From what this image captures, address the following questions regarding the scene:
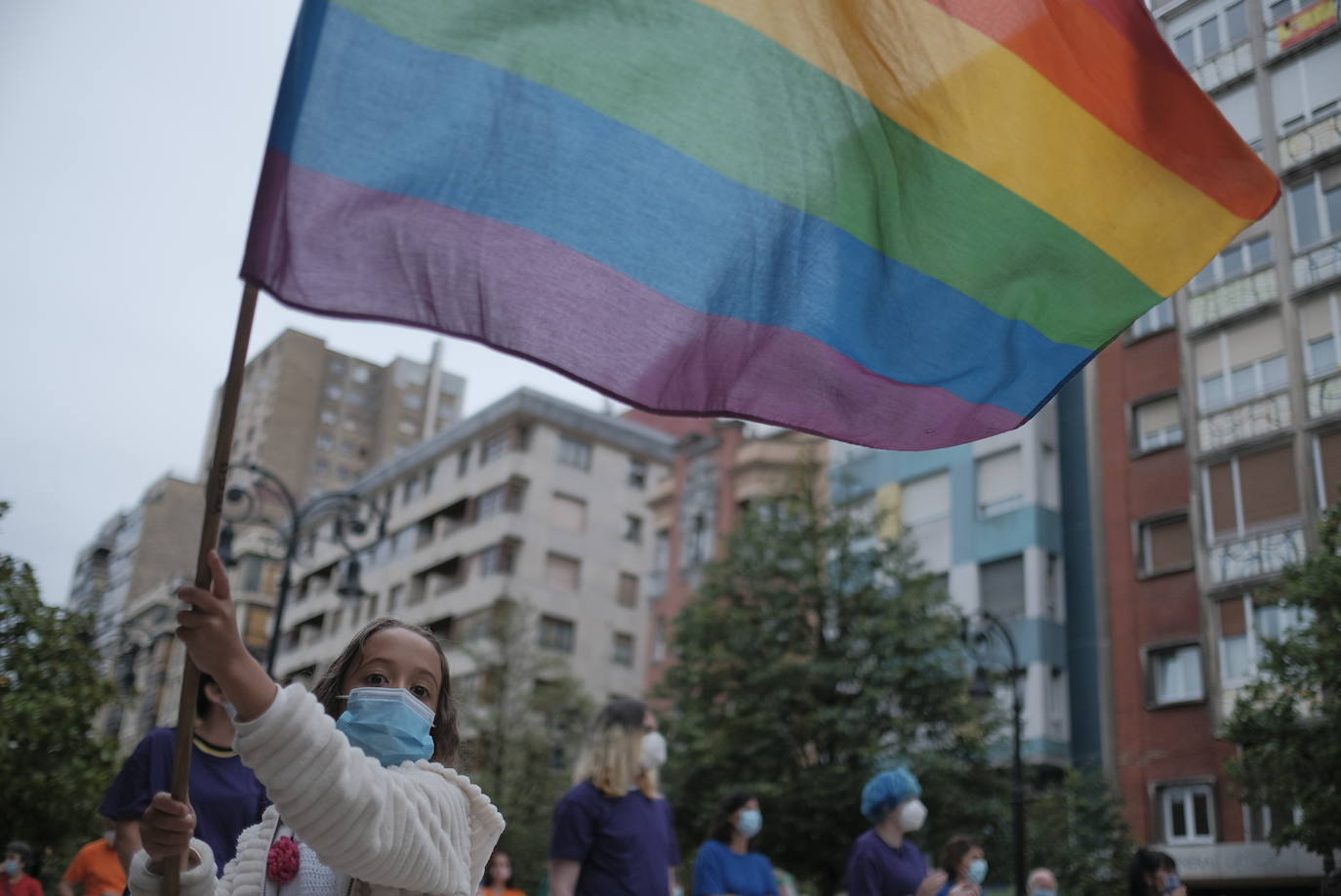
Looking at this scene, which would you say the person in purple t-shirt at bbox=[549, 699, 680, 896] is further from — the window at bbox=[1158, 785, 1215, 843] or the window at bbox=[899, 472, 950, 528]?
the window at bbox=[899, 472, 950, 528]

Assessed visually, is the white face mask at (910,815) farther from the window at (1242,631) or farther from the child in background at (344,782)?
the window at (1242,631)

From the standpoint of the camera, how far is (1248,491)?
29891 millimetres

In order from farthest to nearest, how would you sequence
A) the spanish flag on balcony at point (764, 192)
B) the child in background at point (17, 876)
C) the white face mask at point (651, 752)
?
the child in background at point (17, 876) → the white face mask at point (651, 752) → the spanish flag on balcony at point (764, 192)

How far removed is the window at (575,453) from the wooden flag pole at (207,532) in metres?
56.2

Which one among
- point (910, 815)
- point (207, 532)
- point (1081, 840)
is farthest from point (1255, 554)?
point (207, 532)

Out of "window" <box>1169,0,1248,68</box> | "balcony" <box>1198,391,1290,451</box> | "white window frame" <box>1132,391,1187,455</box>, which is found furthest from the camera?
"white window frame" <box>1132,391,1187,455</box>

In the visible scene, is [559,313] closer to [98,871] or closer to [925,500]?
[98,871]

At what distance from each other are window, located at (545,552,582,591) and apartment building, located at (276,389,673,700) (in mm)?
56

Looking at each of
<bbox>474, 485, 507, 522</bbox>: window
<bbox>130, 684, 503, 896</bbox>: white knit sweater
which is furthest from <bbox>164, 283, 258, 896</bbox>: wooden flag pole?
<bbox>474, 485, 507, 522</bbox>: window

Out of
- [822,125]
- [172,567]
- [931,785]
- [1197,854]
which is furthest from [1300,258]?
[172,567]

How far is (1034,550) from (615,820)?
30.7 meters

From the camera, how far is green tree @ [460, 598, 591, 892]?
3531 cm

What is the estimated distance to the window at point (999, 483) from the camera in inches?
1460

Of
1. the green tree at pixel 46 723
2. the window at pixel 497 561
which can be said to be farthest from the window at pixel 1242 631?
the window at pixel 497 561
